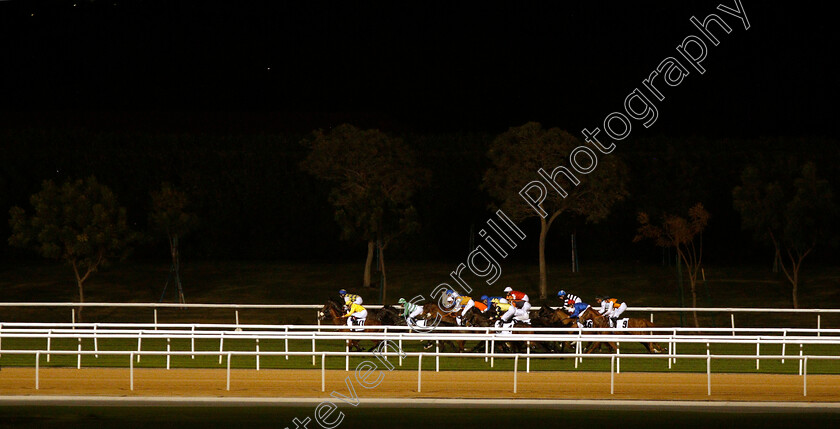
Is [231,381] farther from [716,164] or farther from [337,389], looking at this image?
[716,164]

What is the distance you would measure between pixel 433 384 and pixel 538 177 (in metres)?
13.8

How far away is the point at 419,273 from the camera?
29.5 m

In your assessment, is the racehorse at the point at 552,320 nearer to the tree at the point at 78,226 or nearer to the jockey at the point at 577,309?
the jockey at the point at 577,309

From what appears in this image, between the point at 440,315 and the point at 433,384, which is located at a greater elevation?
the point at 440,315

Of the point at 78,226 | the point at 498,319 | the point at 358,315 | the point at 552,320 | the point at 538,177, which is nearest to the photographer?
the point at 498,319

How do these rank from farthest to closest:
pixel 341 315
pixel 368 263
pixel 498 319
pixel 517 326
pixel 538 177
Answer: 1. pixel 368 263
2. pixel 538 177
3. pixel 341 315
4. pixel 498 319
5. pixel 517 326

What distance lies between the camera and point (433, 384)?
13.4 metres

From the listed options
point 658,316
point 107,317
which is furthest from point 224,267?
point 658,316

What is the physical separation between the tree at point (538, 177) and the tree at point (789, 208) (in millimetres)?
2819

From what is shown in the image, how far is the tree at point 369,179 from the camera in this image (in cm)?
2717

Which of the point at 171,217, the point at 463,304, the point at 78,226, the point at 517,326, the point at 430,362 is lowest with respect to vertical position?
the point at 430,362

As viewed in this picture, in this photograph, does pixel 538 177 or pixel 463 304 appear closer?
pixel 463 304

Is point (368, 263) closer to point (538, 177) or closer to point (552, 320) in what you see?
point (538, 177)

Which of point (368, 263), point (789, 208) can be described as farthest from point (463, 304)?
point (789, 208)
